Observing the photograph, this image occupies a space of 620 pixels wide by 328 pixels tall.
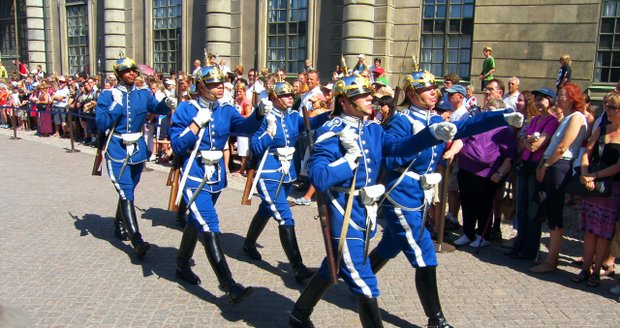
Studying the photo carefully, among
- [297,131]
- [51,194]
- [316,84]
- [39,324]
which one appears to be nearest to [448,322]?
[297,131]

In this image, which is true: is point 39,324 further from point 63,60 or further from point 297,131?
point 63,60

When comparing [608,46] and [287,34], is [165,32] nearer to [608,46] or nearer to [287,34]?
[287,34]

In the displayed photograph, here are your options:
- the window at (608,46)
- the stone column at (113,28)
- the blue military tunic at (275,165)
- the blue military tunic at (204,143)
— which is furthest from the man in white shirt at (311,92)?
the stone column at (113,28)

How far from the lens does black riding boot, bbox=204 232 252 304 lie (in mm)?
4871

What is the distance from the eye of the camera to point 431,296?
4645 millimetres

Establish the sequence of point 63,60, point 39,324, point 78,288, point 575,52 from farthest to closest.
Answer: point 63,60, point 575,52, point 78,288, point 39,324

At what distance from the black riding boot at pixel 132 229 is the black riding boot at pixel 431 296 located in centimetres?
305

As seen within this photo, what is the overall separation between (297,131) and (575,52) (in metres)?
10.5

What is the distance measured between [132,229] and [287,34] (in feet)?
43.3

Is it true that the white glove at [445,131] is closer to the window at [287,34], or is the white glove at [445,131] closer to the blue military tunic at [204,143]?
the blue military tunic at [204,143]

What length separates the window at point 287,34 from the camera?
719 inches

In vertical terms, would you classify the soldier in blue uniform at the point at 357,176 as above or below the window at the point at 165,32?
below

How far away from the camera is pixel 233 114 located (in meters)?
5.54

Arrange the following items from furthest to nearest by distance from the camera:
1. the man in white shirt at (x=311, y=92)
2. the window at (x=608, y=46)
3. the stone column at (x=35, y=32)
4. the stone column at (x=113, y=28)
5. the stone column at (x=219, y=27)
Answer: the stone column at (x=35, y=32)
the stone column at (x=113, y=28)
the stone column at (x=219, y=27)
the window at (x=608, y=46)
the man in white shirt at (x=311, y=92)
